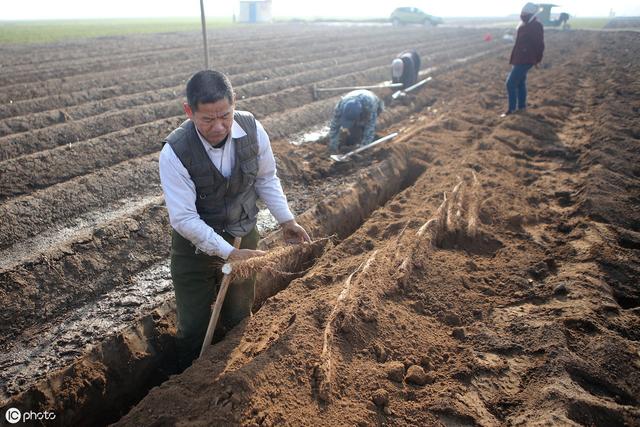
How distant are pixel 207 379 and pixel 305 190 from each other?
359cm

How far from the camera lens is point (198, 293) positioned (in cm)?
307

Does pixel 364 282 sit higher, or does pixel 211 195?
pixel 211 195

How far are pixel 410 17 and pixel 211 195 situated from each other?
34911 mm

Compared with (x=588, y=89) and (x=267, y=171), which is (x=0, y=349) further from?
(x=588, y=89)

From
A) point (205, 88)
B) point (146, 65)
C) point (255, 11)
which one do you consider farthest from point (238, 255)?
point (255, 11)

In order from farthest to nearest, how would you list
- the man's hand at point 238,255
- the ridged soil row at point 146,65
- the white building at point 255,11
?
the white building at point 255,11 < the ridged soil row at point 146,65 < the man's hand at point 238,255

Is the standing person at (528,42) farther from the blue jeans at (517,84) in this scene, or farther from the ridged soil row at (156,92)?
the ridged soil row at (156,92)

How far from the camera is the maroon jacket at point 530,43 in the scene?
8227 mm

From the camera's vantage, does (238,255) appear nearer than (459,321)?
Yes

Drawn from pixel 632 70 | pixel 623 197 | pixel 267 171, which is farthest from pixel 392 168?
pixel 632 70

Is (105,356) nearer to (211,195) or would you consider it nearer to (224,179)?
(211,195)

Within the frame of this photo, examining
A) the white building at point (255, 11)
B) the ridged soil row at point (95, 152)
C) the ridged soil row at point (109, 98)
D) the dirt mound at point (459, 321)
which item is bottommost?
the dirt mound at point (459, 321)

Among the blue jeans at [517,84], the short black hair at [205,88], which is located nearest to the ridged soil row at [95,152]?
the short black hair at [205,88]

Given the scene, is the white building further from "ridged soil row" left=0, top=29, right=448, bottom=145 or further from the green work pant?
the green work pant
